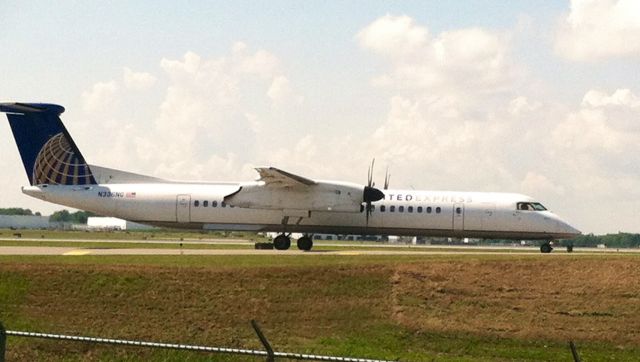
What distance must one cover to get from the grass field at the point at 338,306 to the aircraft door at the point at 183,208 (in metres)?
14.9

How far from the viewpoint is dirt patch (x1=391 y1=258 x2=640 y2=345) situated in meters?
25.6

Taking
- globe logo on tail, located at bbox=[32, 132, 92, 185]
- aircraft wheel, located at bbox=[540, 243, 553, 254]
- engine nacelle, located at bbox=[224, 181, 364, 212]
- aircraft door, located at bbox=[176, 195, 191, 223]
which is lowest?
aircraft wheel, located at bbox=[540, 243, 553, 254]

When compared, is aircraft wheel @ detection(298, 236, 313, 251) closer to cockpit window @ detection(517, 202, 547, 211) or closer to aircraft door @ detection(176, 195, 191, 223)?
aircraft door @ detection(176, 195, 191, 223)

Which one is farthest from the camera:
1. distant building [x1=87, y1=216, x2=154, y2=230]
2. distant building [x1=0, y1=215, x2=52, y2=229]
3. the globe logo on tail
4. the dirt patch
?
distant building [x1=0, y1=215, x2=52, y2=229]

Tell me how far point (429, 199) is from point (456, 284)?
1680cm

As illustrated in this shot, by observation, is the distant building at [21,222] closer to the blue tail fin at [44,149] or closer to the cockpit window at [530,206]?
the blue tail fin at [44,149]

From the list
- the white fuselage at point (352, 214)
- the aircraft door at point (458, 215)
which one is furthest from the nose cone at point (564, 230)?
the aircraft door at point (458, 215)

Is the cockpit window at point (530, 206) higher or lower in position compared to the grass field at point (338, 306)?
higher

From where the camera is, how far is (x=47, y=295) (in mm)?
26281

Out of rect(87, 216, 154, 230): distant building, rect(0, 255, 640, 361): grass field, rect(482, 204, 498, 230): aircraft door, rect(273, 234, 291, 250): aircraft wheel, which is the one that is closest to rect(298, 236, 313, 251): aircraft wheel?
rect(273, 234, 291, 250): aircraft wheel

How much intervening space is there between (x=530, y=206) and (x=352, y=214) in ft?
32.8

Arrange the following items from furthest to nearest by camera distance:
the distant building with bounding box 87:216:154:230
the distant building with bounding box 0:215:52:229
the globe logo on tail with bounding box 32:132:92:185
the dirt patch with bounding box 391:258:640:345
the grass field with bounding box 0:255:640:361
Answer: the distant building with bounding box 0:215:52:229
the distant building with bounding box 87:216:154:230
the globe logo on tail with bounding box 32:132:92:185
the dirt patch with bounding box 391:258:640:345
the grass field with bounding box 0:255:640:361

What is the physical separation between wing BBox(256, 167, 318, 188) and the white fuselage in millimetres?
1359

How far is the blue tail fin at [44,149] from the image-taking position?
4784cm
